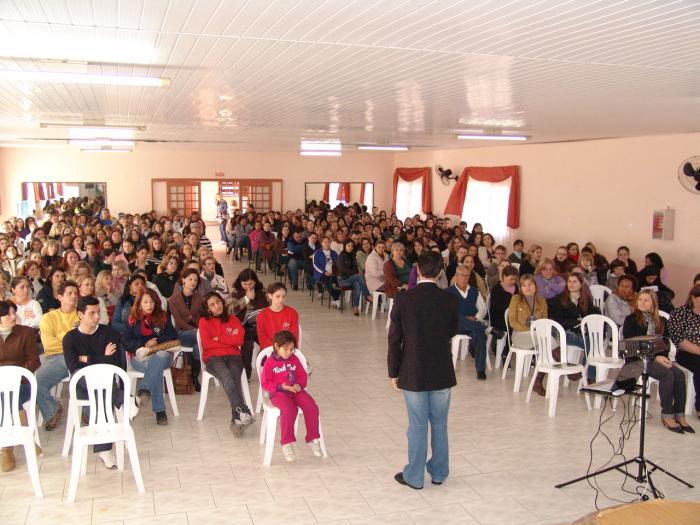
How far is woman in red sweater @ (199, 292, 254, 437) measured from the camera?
5652mm

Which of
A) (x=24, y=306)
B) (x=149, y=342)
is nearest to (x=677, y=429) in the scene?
(x=149, y=342)

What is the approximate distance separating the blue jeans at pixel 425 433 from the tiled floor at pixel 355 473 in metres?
0.11

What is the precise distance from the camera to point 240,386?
575 centimetres

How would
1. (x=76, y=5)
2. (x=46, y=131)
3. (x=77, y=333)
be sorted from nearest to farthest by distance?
(x=76, y=5) < (x=77, y=333) < (x=46, y=131)

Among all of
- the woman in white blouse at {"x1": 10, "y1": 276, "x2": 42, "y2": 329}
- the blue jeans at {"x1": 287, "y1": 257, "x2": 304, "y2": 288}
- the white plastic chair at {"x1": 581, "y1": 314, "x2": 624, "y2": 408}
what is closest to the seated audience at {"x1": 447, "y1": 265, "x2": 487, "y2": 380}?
the white plastic chair at {"x1": 581, "y1": 314, "x2": 624, "y2": 408}

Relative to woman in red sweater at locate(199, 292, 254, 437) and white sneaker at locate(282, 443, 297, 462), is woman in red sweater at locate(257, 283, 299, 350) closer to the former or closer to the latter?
woman in red sweater at locate(199, 292, 254, 437)

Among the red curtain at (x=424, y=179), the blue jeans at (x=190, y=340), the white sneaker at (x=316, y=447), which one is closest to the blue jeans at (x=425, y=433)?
A: the white sneaker at (x=316, y=447)

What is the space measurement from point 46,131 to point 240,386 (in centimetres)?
751

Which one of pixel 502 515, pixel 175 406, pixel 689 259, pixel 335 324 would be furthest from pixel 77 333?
pixel 689 259

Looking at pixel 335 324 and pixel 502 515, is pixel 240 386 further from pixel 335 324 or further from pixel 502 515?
pixel 335 324

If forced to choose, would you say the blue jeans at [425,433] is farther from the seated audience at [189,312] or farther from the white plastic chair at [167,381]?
the seated audience at [189,312]

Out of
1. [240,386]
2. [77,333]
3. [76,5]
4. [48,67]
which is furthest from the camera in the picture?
[240,386]

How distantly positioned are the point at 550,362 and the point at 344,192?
14939mm

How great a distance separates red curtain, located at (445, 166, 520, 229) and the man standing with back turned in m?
10.4
